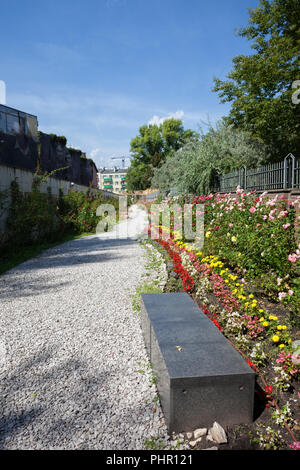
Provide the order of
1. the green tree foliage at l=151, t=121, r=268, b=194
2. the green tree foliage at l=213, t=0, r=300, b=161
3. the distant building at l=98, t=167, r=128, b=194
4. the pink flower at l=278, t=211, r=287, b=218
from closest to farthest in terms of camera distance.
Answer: the pink flower at l=278, t=211, r=287, b=218 < the green tree foliage at l=151, t=121, r=268, b=194 < the green tree foliage at l=213, t=0, r=300, b=161 < the distant building at l=98, t=167, r=128, b=194

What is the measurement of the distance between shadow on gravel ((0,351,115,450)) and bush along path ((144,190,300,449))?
911 mm

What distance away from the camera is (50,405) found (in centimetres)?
211

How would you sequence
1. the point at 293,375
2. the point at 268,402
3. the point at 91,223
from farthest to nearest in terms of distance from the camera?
the point at 91,223 → the point at 293,375 → the point at 268,402

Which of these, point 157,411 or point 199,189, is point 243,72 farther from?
point 157,411

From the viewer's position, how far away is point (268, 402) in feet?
6.47

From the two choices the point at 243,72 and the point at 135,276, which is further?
the point at 243,72

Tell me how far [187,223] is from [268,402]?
17.5ft

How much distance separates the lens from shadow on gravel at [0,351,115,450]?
5.98 ft

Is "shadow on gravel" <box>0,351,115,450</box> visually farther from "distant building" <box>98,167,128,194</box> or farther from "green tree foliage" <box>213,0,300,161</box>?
"distant building" <box>98,167,128,194</box>

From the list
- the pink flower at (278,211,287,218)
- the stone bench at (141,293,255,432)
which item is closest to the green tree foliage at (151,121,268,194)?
the pink flower at (278,211,287,218)

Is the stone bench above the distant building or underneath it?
underneath

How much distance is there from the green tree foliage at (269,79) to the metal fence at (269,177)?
5.26 m

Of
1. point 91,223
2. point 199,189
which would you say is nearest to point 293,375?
point 199,189

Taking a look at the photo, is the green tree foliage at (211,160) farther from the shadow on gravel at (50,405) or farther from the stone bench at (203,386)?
the stone bench at (203,386)
